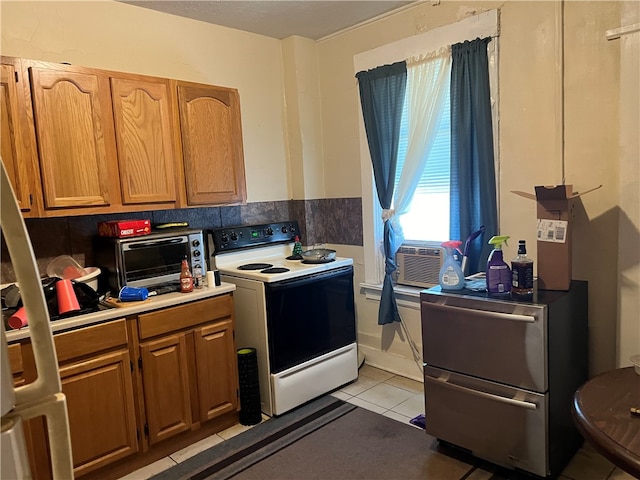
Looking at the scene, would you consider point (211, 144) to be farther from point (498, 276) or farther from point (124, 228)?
point (498, 276)

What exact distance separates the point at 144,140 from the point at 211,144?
1.41 ft

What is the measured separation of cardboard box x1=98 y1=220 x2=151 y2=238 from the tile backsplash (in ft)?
0.48

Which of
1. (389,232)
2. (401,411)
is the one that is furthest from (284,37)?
(401,411)

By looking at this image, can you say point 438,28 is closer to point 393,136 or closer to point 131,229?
point 393,136

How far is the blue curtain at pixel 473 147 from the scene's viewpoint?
2.74 metres

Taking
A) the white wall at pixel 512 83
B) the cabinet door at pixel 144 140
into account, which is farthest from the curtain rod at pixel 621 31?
the cabinet door at pixel 144 140

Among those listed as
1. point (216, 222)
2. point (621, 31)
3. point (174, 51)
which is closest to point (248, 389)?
point (216, 222)

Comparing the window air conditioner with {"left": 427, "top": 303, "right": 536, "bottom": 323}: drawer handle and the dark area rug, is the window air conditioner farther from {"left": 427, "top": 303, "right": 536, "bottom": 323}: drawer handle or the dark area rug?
the dark area rug

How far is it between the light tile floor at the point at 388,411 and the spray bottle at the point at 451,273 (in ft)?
2.96

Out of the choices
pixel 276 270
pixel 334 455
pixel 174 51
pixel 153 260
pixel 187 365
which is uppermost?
pixel 174 51

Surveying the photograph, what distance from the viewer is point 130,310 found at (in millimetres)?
2297

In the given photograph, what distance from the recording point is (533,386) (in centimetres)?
208

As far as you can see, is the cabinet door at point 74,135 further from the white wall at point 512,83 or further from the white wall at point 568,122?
the white wall at point 568,122

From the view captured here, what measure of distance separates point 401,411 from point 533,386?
1009 mm
